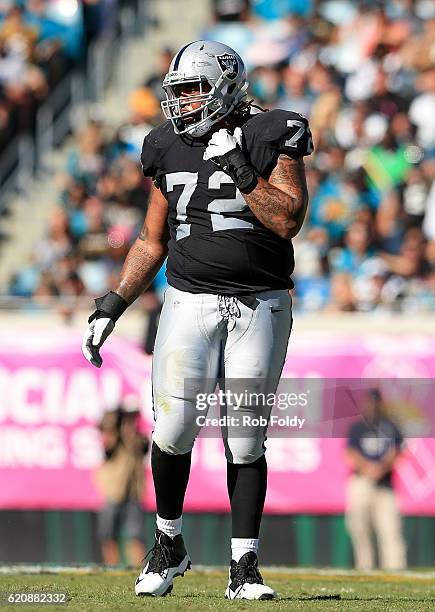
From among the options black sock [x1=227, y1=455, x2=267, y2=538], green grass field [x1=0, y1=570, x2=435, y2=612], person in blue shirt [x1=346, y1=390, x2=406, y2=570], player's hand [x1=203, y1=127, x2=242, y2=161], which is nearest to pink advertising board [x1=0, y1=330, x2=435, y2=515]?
person in blue shirt [x1=346, y1=390, x2=406, y2=570]

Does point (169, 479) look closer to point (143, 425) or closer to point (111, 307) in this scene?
point (111, 307)

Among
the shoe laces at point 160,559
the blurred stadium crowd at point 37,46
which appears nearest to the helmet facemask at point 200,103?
the shoe laces at point 160,559

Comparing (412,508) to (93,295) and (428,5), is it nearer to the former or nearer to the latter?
(93,295)

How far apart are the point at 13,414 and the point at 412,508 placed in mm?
3027

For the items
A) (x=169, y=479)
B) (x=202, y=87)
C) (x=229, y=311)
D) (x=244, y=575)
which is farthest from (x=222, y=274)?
(x=244, y=575)

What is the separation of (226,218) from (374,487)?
203 inches

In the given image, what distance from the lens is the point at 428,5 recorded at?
47.4ft

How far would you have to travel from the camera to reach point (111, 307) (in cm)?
577

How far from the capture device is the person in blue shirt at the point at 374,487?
10.1 m

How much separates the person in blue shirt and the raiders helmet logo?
194 inches

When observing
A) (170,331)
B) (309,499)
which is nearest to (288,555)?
(309,499)

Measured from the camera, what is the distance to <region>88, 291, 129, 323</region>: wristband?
5746 mm

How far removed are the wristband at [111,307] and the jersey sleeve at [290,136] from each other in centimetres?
98

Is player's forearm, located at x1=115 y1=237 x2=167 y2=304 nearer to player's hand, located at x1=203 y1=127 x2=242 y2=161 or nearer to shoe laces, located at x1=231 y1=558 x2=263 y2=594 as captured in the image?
player's hand, located at x1=203 y1=127 x2=242 y2=161
